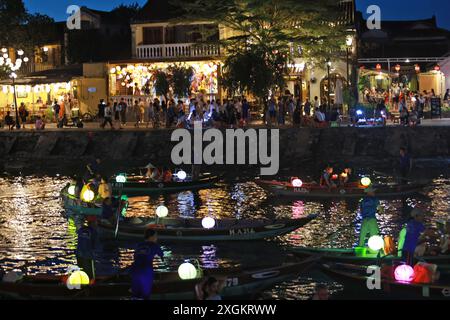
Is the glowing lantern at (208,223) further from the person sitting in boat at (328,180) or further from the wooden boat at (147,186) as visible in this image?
the wooden boat at (147,186)

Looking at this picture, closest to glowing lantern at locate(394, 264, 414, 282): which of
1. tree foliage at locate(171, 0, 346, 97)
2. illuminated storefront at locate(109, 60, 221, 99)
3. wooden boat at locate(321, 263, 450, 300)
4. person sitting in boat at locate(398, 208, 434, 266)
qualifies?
wooden boat at locate(321, 263, 450, 300)

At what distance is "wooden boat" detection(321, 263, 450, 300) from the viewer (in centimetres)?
1458

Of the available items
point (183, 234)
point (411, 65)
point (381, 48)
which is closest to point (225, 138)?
point (183, 234)

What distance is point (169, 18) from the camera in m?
51.3

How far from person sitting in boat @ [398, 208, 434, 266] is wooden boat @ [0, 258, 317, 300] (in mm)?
2988

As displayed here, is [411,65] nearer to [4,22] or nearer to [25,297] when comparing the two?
[4,22]

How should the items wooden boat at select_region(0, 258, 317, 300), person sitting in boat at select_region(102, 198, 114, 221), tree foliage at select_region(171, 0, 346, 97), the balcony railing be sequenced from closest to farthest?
wooden boat at select_region(0, 258, 317, 300), person sitting in boat at select_region(102, 198, 114, 221), tree foliage at select_region(171, 0, 346, 97), the balcony railing

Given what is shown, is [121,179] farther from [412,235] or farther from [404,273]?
[404,273]

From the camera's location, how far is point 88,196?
A: 26219mm

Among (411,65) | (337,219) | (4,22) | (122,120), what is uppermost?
(4,22)

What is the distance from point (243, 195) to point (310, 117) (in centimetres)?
1466

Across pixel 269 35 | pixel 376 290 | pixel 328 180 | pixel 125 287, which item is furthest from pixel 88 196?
pixel 269 35

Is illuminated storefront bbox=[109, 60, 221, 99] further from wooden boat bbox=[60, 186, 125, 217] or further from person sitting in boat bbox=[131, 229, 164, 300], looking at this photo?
person sitting in boat bbox=[131, 229, 164, 300]

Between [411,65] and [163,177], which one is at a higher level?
[411,65]
